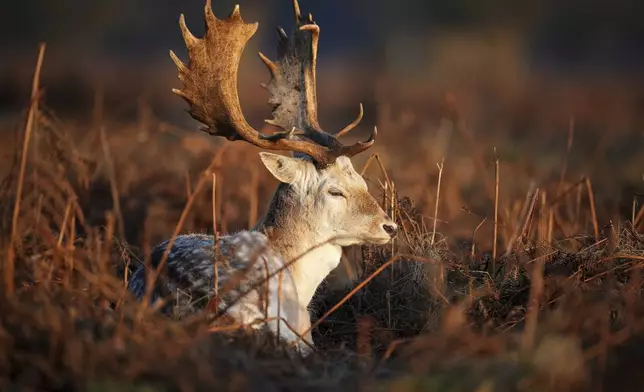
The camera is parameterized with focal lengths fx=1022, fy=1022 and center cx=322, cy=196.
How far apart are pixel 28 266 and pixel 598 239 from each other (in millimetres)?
3627

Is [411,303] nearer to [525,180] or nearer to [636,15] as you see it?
[525,180]

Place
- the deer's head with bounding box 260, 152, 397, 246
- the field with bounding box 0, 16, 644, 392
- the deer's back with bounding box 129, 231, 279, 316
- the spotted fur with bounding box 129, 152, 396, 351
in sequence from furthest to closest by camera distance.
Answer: the deer's head with bounding box 260, 152, 397, 246, the spotted fur with bounding box 129, 152, 396, 351, the deer's back with bounding box 129, 231, 279, 316, the field with bounding box 0, 16, 644, 392

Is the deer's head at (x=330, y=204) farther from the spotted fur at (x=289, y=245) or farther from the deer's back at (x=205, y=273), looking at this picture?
the deer's back at (x=205, y=273)

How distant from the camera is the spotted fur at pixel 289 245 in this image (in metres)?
5.74

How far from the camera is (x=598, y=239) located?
6.66m

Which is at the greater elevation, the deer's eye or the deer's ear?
the deer's ear

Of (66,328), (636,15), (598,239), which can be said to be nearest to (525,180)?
(598,239)

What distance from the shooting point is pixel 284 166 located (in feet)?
21.4

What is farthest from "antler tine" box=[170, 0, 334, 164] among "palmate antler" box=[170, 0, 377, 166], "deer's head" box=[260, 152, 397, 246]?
"deer's head" box=[260, 152, 397, 246]

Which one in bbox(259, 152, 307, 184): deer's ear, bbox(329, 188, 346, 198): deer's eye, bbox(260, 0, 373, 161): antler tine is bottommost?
bbox(329, 188, 346, 198): deer's eye

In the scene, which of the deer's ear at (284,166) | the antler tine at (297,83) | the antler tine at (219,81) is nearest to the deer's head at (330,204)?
the deer's ear at (284,166)

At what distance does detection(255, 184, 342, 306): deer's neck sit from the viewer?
6312 mm

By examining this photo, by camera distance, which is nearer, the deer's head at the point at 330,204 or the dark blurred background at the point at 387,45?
the deer's head at the point at 330,204

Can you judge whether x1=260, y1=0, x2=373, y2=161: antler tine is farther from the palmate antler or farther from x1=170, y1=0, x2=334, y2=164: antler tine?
x1=170, y1=0, x2=334, y2=164: antler tine
